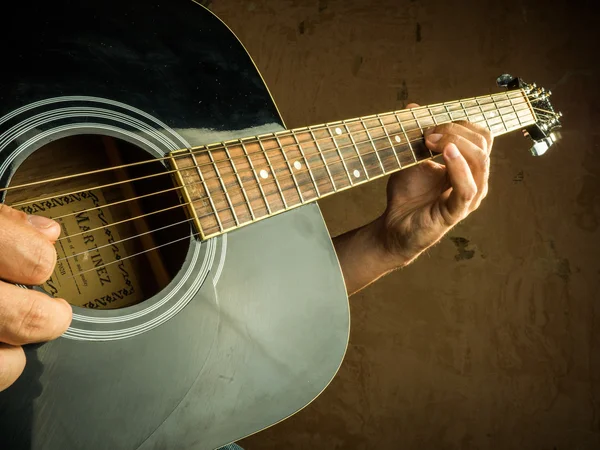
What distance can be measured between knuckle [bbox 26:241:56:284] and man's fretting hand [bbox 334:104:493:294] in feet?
2.97

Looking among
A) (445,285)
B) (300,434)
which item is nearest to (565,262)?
(445,285)

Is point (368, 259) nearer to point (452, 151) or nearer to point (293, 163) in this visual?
point (452, 151)

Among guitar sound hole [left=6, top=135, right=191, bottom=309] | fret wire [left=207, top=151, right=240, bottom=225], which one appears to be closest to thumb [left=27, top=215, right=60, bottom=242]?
guitar sound hole [left=6, top=135, right=191, bottom=309]

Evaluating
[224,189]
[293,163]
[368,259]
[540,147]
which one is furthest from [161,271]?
[540,147]

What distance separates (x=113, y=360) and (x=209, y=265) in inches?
→ 9.1

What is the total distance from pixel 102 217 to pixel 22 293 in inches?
15.8

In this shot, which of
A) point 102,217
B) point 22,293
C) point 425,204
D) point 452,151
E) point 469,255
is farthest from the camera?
point 469,255

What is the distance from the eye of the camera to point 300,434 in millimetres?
2211

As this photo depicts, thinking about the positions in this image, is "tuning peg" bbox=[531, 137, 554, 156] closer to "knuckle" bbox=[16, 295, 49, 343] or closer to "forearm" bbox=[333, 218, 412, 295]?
"forearm" bbox=[333, 218, 412, 295]

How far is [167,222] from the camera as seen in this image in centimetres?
96

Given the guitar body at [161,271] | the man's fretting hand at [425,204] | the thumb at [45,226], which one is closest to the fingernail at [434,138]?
the man's fretting hand at [425,204]

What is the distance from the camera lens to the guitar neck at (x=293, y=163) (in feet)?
2.88

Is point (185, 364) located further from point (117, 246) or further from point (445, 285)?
point (445, 285)

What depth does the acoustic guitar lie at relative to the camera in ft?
2.50
